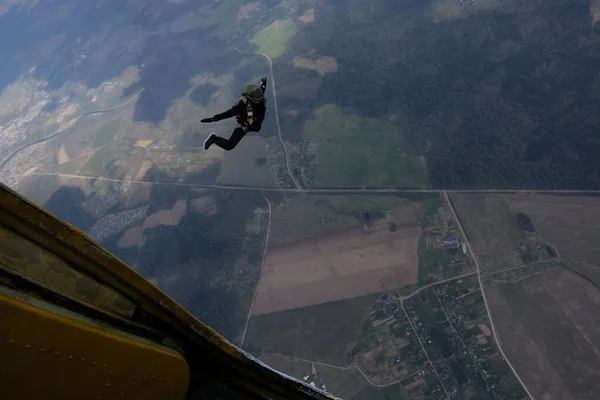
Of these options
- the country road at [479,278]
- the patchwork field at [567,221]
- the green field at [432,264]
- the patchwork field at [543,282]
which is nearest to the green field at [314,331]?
the green field at [432,264]

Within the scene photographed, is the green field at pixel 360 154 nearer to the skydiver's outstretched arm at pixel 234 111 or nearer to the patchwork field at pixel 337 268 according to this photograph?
the patchwork field at pixel 337 268

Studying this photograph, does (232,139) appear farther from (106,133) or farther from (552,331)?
(106,133)

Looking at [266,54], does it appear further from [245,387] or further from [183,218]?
[245,387]

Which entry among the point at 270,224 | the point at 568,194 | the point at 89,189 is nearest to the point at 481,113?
the point at 568,194

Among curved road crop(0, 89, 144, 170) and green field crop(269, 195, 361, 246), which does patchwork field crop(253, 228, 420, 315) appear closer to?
green field crop(269, 195, 361, 246)

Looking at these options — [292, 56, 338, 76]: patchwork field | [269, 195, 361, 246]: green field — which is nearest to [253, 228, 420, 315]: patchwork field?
[269, 195, 361, 246]: green field

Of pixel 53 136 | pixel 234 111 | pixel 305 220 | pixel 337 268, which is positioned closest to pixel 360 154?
pixel 305 220
